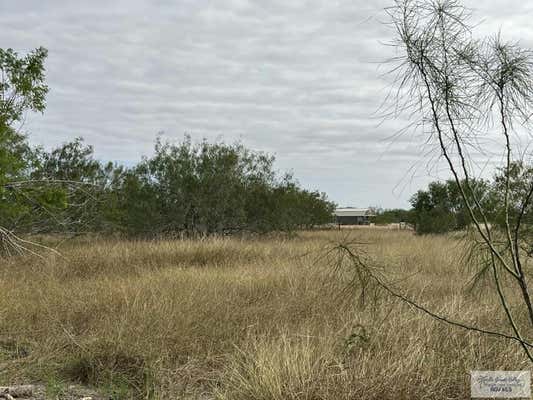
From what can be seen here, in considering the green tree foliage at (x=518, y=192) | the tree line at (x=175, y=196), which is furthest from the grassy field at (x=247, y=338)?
the tree line at (x=175, y=196)

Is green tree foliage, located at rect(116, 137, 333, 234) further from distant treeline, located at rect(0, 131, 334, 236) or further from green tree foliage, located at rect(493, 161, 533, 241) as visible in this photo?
green tree foliage, located at rect(493, 161, 533, 241)

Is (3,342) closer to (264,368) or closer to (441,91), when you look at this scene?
(264,368)

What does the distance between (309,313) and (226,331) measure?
3.53ft

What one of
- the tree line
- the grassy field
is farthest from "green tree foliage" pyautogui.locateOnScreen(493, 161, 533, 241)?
the tree line

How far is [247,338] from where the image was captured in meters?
4.76

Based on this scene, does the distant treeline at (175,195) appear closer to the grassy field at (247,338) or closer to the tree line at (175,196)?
the tree line at (175,196)

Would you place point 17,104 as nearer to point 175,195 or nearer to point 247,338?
point 247,338

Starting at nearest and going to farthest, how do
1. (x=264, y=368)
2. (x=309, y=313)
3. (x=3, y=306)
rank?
(x=264, y=368), (x=309, y=313), (x=3, y=306)

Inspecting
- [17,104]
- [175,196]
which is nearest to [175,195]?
[175,196]

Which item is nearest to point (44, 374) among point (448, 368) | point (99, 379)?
point (99, 379)

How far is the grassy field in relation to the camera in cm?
363

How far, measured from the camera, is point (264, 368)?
3.65 m

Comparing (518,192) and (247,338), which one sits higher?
(518,192)

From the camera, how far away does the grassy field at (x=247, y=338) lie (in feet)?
11.9
